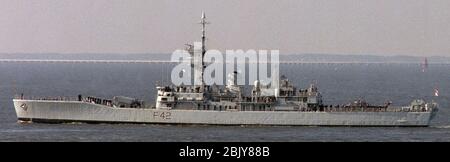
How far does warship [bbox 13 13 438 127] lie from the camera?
62875 mm

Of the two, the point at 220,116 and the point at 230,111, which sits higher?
the point at 230,111

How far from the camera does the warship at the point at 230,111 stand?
6288 cm

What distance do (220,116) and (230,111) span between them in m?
0.81

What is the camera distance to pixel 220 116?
62875 millimetres

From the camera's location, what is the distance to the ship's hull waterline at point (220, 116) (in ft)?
206

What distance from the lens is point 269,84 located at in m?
64.3

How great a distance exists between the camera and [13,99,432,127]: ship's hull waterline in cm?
6284

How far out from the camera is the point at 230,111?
62906 mm

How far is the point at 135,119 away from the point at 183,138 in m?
9.50
